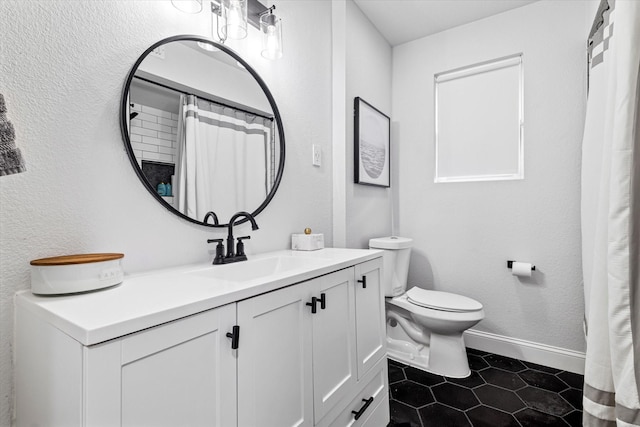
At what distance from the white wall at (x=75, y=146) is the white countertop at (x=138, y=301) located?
0.13 metres

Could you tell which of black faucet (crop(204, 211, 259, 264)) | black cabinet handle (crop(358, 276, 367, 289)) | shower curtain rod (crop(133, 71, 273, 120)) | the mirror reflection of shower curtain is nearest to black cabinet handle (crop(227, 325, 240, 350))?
black faucet (crop(204, 211, 259, 264))

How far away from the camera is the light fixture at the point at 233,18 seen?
131 cm

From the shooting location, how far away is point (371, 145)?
7.93ft

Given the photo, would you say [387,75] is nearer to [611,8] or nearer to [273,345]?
[611,8]

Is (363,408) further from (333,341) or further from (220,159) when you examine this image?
(220,159)

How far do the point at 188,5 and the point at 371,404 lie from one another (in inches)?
72.4

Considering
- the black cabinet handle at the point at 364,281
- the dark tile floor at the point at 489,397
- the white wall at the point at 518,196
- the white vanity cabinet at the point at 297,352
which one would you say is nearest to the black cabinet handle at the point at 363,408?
the white vanity cabinet at the point at 297,352

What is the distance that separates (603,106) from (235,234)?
5.07ft

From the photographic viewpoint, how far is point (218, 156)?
135 centimetres

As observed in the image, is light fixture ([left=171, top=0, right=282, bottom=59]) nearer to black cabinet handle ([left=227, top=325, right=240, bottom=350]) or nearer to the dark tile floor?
black cabinet handle ([left=227, top=325, right=240, bottom=350])

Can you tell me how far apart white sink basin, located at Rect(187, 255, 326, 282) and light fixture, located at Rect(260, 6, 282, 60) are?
0.97 m

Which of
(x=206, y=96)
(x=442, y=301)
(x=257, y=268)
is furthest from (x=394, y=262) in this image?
(x=206, y=96)

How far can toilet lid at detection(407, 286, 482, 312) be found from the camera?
6.44 feet

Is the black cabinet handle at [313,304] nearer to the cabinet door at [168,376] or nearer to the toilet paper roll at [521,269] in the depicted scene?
the cabinet door at [168,376]
